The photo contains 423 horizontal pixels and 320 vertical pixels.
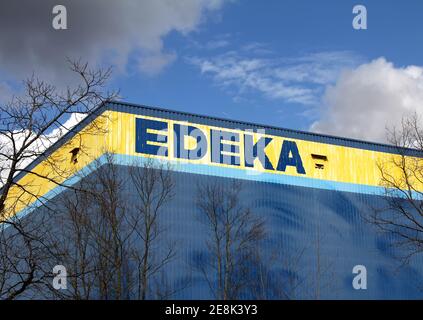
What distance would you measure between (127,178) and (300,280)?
533 inches

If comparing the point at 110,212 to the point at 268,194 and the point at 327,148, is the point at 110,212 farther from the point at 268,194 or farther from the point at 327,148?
the point at 327,148

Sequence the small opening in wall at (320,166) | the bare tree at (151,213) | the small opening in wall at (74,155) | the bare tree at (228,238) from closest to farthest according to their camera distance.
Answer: the bare tree at (151,213)
the bare tree at (228,238)
the small opening in wall at (74,155)
the small opening in wall at (320,166)

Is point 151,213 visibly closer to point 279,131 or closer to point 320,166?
point 279,131

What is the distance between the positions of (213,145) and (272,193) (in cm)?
524

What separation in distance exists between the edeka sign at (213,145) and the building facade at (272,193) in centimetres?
7

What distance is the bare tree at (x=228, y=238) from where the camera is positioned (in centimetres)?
4181

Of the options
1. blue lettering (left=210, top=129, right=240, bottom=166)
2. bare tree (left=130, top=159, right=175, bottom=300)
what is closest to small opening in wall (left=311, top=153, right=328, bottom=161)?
blue lettering (left=210, top=129, right=240, bottom=166)

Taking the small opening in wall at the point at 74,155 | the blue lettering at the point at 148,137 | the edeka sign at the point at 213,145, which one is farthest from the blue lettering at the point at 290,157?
the small opening in wall at the point at 74,155

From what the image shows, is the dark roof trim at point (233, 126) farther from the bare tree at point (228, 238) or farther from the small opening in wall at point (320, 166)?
the bare tree at point (228, 238)

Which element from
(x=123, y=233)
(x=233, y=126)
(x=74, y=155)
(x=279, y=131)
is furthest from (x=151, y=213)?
(x=279, y=131)

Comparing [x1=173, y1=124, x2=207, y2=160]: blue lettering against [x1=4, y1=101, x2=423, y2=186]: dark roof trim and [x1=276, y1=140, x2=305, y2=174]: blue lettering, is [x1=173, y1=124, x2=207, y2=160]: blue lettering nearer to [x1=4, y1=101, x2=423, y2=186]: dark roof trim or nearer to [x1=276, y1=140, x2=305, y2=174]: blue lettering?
[x1=4, y1=101, x2=423, y2=186]: dark roof trim

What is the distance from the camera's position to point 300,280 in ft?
147
